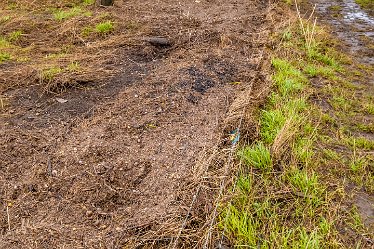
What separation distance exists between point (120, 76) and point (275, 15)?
3466 millimetres

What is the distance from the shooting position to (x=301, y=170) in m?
2.76

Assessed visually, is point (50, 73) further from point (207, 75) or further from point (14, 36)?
point (207, 75)

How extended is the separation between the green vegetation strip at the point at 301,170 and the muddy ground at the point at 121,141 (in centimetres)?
31

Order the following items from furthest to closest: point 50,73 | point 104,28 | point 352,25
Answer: point 352,25 → point 104,28 → point 50,73

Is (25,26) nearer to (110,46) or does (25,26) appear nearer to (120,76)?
(110,46)

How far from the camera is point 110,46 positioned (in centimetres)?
482

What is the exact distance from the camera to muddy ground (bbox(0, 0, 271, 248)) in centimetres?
228

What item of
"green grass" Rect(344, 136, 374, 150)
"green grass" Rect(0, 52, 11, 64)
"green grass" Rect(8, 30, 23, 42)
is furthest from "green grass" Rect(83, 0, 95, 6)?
"green grass" Rect(344, 136, 374, 150)

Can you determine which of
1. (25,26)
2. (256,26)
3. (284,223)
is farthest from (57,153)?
(256,26)

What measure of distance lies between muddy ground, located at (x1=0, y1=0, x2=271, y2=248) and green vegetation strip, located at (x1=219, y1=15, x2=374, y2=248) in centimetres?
31

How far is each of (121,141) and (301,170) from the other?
1526 millimetres

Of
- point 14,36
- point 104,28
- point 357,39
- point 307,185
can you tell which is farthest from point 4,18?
point 357,39

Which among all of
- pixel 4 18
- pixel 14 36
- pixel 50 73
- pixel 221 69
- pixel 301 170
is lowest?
pixel 301 170

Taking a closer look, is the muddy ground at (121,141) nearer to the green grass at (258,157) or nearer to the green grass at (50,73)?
the green grass at (50,73)
